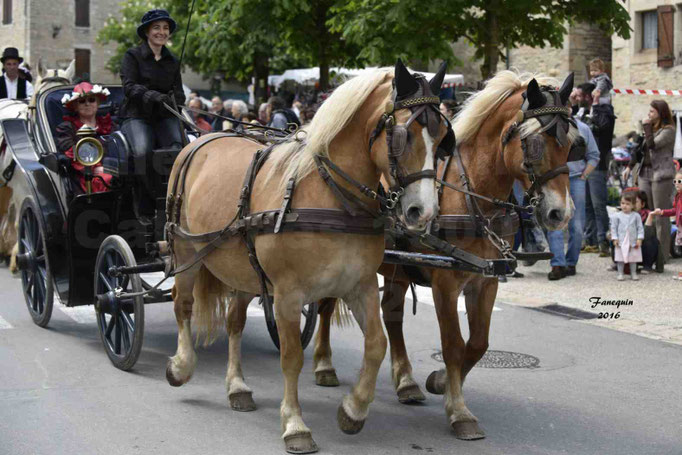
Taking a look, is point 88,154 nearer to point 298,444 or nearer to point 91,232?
point 91,232

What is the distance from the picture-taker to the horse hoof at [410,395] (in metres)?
5.96

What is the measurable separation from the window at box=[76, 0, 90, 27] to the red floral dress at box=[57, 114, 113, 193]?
40461 millimetres

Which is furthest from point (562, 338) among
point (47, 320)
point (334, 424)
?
point (47, 320)

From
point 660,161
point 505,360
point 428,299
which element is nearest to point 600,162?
point 660,161

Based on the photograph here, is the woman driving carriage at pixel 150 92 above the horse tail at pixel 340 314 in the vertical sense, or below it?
above

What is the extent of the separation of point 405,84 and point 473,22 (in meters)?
10.4

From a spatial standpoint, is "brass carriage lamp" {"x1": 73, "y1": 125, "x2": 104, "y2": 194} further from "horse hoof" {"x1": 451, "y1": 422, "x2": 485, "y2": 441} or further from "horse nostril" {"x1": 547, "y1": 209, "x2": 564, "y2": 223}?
"horse nostril" {"x1": 547, "y1": 209, "x2": 564, "y2": 223}

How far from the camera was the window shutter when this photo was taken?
70.0 feet

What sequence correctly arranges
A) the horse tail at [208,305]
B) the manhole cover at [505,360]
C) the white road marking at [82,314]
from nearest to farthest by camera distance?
the horse tail at [208,305], the manhole cover at [505,360], the white road marking at [82,314]

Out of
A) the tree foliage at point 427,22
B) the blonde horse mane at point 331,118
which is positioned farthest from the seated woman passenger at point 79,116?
the tree foliage at point 427,22

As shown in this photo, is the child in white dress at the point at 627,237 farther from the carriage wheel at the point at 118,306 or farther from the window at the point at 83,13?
the window at the point at 83,13

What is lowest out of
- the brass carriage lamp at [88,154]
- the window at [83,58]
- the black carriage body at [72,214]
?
the black carriage body at [72,214]

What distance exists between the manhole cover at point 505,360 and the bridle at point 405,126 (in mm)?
2827

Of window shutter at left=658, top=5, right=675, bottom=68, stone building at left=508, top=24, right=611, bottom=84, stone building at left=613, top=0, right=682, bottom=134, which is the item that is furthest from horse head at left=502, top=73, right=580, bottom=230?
stone building at left=508, top=24, right=611, bottom=84
